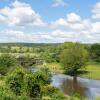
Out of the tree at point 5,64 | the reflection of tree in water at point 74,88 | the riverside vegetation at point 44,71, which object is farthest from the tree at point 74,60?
the tree at point 5,64

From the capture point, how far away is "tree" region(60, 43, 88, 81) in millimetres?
98812

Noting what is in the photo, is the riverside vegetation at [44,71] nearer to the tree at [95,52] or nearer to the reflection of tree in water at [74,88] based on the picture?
the tree at [95,52]

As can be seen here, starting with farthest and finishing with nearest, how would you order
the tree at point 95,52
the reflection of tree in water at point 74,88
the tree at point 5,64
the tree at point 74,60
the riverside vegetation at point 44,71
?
the tree at point 95,52, the tree at point 74,60, the tree at point 5,64, the reflection of tree in water at point 74,88, the riverside vegetation at point 44,71

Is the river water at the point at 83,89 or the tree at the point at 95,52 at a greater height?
the tree at the point at 95,52

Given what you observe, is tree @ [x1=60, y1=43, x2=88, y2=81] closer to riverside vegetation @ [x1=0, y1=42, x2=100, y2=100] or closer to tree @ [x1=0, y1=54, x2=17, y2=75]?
riverside vegetation @ [x1=0, y1=42, x2=100, y2=100]

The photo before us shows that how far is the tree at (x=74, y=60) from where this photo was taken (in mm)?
98812

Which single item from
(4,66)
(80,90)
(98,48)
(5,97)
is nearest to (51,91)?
(5,97)

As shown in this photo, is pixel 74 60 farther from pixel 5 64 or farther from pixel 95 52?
pixel 95 52

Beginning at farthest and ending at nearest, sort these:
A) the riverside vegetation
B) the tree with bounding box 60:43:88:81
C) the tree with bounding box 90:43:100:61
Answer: the tree with bounding box 90:43:100:61
the tree with bounding box 60:43:88:81
the riverside vegetation

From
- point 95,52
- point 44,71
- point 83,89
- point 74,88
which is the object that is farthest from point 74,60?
point 95,52

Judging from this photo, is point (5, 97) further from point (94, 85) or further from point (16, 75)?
point (94, 85)

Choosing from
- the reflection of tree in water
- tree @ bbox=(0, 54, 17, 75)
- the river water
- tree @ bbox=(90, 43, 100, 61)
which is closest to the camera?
the river water

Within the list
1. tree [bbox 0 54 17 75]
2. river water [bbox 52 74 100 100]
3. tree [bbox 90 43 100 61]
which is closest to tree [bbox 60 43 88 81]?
river water [bbox 52 74 100 100]

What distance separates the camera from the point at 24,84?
155 ft
